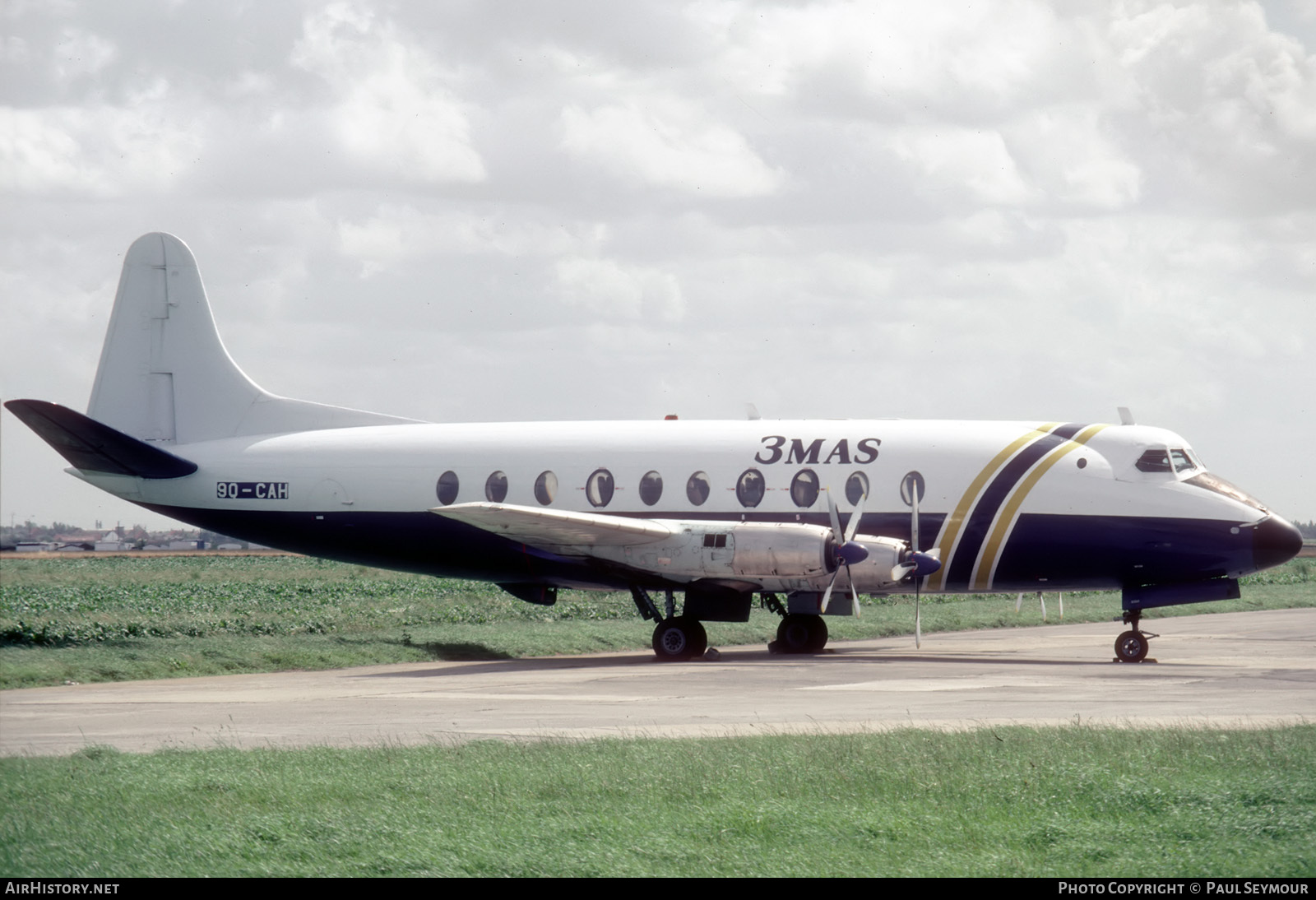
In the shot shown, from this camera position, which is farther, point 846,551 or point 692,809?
point 846,551

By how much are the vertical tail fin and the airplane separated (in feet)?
0.14

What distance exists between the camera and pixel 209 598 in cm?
4312

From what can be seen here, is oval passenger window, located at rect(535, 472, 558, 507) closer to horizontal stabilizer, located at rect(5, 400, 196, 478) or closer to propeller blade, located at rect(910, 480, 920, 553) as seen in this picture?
propeller blade, located at rect(910, 480, 920, 553)

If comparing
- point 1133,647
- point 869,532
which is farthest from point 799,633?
point 1133,647

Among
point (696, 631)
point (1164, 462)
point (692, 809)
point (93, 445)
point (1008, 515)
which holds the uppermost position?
point (93, 445)

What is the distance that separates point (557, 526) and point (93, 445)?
10361mm

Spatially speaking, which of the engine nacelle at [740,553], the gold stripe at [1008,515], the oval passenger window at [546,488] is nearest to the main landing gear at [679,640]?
the engine nacelle at [740,553]

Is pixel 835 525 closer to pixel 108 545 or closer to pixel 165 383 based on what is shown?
pixel 165 383

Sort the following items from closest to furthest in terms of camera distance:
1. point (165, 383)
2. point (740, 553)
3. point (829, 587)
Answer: point (829, 587) < point (740, 553) < point (165, 383)

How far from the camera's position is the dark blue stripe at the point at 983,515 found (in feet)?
84.3

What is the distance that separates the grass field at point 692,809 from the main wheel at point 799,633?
582 inches

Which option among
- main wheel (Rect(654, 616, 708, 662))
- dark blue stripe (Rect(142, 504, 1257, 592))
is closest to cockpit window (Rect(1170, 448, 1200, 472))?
dark blue stripe (Rect(142, 504, 1257, 592))

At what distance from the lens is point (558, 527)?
84.4 feet

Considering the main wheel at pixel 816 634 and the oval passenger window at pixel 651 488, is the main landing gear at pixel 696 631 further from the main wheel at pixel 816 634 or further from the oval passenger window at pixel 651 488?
the oval passenger window at pixel 651 488
